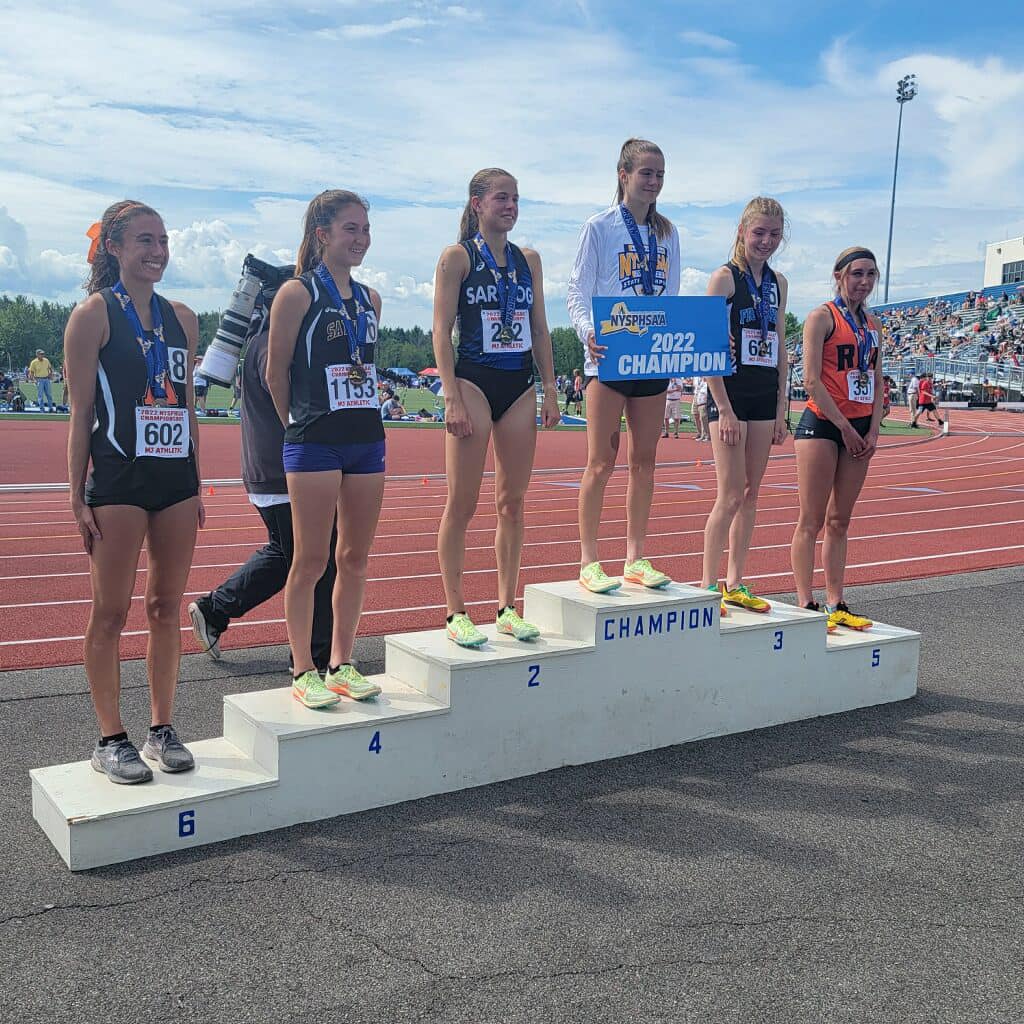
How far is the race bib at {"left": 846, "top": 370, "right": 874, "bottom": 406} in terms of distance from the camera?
17.8ft

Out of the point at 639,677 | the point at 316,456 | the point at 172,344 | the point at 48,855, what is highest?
the point at 172,344

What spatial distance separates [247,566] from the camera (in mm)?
5445

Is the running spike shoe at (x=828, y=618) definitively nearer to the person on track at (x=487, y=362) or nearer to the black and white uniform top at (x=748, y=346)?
the black and white uniform top at (x=748, y=346)

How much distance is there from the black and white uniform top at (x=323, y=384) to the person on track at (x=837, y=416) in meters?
2.68

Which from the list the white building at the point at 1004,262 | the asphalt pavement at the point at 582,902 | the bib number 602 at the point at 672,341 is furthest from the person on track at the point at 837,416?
the white building at the point at 1004,262

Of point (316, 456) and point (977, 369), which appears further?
point (977, 369)

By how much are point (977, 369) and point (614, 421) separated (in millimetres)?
49532

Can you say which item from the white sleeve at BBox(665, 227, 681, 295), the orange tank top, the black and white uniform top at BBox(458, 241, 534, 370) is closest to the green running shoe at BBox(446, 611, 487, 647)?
the black and white uniform top at BBox(458, 241, 534, 370)

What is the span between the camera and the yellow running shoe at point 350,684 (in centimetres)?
401

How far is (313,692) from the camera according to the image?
3.87 m

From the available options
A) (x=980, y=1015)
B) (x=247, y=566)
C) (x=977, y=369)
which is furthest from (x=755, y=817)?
(x=977, y=369)

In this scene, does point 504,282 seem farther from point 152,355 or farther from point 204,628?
point 204,628

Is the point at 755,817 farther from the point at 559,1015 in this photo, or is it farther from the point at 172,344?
the point at 172,344

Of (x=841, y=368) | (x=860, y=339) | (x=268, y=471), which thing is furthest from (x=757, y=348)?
(x=268, y=471)
